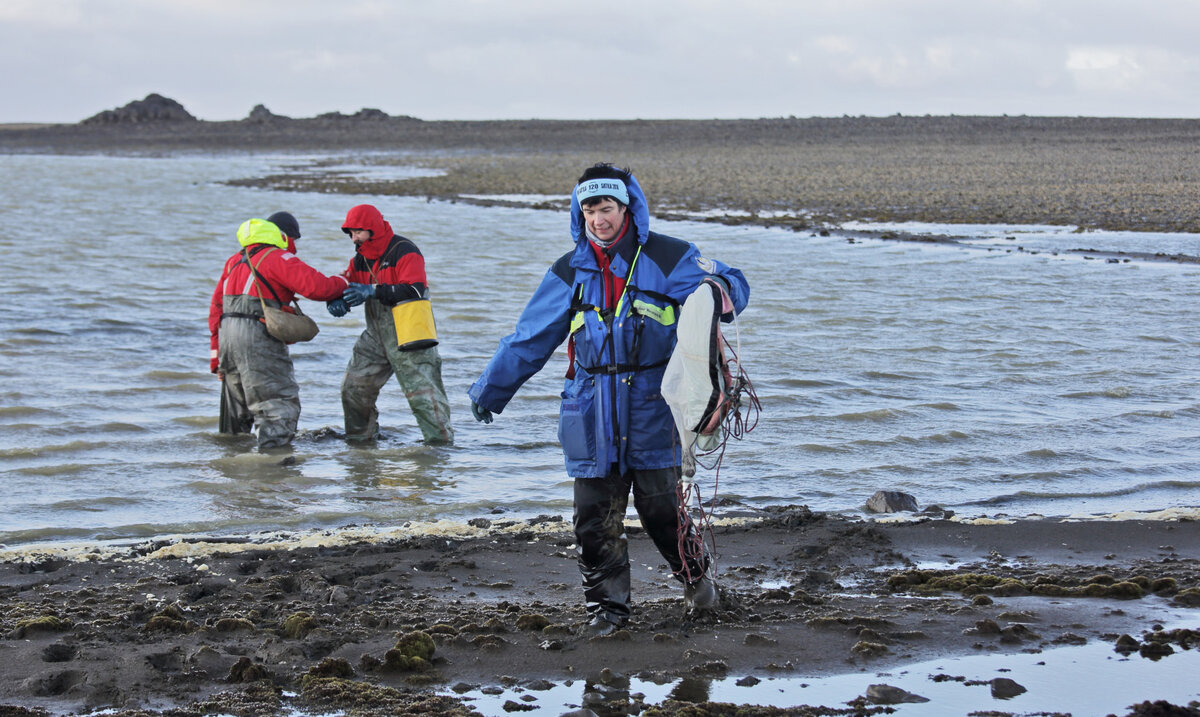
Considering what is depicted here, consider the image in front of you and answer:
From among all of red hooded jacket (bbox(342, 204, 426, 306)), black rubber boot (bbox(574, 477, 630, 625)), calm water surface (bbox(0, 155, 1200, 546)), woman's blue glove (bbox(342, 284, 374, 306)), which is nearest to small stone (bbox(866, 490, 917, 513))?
calm water surface (bbox(0, 155, 1200, 546))

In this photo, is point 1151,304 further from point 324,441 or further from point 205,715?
point 205,715

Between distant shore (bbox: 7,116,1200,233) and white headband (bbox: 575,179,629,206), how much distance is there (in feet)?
62.8

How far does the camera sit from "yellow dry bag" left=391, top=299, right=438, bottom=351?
8.88 metres

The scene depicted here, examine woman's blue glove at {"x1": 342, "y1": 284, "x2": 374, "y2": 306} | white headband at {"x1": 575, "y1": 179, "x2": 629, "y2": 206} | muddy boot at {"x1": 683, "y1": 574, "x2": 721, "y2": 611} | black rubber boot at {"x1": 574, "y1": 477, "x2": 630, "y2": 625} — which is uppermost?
white headband at {"x1": 575, "y1": 179, "x2": 629, "y2": 206}

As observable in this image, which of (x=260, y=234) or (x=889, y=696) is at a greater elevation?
(x=260, y=234)

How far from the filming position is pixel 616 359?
488 centimetres

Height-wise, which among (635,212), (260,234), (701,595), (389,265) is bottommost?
(701,595)

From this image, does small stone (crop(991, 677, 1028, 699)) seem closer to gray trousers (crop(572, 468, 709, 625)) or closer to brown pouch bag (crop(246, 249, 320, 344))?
gray trousers (crop(572, 468, 709, 625))

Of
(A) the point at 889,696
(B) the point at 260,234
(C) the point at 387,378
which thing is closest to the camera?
(A) the point at 889,696

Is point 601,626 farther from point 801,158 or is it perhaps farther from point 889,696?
point 801,158

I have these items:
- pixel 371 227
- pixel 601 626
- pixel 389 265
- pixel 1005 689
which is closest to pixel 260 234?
pixel 371 227

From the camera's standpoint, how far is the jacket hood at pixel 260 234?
28.8 ft

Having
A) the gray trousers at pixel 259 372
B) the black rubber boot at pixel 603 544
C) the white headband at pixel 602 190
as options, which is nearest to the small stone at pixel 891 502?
the black rubber boot at pixel 603 544

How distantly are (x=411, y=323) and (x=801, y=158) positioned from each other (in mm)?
39292
